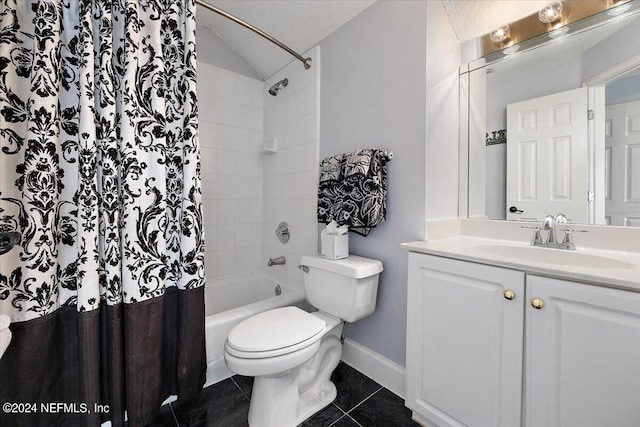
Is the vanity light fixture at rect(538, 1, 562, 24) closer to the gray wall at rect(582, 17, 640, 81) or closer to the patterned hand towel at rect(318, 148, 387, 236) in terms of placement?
the gray wall at rect(582, 17, 640, 81)

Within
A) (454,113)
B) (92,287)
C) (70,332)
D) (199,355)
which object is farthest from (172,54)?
(454,113)

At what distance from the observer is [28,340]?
911mm

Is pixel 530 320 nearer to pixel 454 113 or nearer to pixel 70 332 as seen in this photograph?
pixel 454 113

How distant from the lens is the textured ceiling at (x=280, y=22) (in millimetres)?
1671

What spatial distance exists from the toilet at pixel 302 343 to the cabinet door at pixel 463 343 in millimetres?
287

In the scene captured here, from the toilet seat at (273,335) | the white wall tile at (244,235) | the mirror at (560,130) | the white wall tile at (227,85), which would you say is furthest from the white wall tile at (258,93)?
the toilet seat at (273,335)

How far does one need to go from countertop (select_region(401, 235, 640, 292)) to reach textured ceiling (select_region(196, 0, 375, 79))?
1.47 metres

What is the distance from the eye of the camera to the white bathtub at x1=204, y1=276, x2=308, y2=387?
1413 millimetres

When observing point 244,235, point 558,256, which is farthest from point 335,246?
point 244,235

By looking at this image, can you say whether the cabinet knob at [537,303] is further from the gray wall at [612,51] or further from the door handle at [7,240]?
the door handle at [7,240]

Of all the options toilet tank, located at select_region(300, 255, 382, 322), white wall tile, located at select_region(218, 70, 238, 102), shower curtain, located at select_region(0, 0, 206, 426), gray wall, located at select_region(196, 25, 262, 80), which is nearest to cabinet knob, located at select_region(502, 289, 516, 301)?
toilet tank, located at select_region(300, 255, 382, 322)

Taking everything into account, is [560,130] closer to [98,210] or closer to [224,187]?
[98,210]

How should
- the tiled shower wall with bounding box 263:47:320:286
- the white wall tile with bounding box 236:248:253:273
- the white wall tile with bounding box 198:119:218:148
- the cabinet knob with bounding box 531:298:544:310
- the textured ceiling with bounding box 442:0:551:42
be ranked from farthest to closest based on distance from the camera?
1. the white wall tile with bounding box 236:248:253:273
2. the white wall tile with bounding box 198:119:218:148
3. the tiled shower wall with bounding box 263:47:320:286
4. the textured ceiling with bounding box 442:0:551:42
5. the cabinet knob with bounding box 531:298:544:310

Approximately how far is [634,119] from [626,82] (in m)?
0.16
